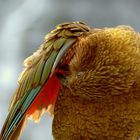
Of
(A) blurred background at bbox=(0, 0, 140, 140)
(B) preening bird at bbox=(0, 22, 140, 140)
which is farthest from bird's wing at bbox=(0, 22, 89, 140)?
(A) blurred background at bbox=(0, 0, 140, 140)

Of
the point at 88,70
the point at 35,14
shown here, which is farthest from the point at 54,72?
the point at 35,14

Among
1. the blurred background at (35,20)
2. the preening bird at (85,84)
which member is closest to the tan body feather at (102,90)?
the preening bird at (85,84)

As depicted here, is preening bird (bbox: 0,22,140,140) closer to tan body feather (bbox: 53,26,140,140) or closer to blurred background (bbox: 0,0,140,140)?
tan body feather (bbox: 53,26,140,140)

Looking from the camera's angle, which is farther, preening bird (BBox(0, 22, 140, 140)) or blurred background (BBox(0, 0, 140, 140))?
blurred background (BBox(0, 0, 140, 140))

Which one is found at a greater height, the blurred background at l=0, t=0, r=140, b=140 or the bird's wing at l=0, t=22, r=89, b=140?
the bird's wing at l=0, t=22, r=89, b=140

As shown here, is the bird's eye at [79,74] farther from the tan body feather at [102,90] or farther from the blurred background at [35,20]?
the blurred background at [35,20]

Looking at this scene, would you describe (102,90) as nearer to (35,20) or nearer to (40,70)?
(40,70)
